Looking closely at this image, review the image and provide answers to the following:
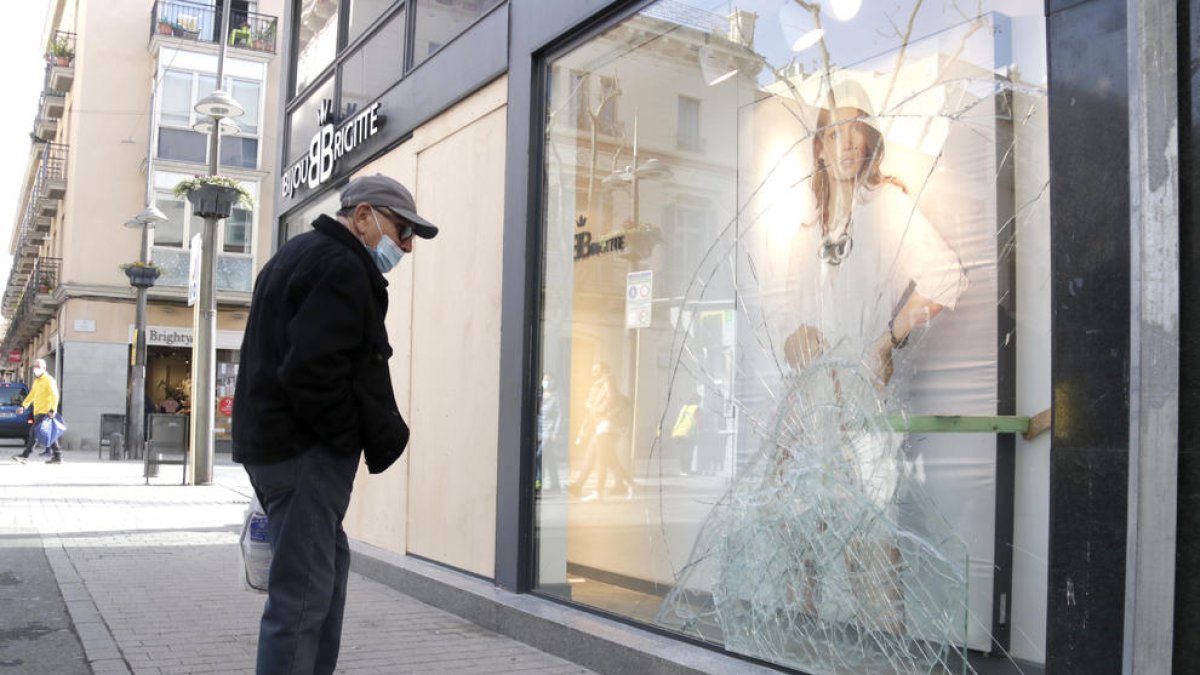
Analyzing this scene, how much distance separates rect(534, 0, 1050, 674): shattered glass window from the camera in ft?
12.5

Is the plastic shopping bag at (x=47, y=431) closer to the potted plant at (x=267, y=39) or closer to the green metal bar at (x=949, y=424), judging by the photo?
the potted plant at (x=267, y=39)

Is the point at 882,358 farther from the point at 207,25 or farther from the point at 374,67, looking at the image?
the point at 207,25

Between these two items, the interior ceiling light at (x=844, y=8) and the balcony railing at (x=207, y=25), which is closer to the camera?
the interior ceiling light at (x=844, y=8)

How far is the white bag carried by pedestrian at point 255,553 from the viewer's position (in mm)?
3566

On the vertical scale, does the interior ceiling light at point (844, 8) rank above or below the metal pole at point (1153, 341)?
above

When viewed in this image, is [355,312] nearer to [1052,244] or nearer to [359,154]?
[1052,244]

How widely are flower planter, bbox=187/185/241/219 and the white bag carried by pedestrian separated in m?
12.6

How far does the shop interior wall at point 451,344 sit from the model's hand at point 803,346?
2093 mm

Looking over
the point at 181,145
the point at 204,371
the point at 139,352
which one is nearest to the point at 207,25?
the point at 181,145

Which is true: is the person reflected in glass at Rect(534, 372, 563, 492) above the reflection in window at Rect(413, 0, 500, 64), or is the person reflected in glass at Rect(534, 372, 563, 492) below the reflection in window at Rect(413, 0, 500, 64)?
below

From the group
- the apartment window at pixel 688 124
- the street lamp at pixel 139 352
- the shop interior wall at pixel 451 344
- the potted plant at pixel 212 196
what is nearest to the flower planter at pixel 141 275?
the street lamp at pixel 139 352

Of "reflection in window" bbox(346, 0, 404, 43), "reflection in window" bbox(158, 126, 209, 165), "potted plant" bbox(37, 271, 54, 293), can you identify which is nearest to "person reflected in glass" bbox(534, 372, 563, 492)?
"reflection in window" bbox(346, 0, 404, 43)

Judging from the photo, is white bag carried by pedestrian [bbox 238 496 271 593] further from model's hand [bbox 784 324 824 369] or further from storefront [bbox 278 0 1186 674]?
model's hand [bbox 784 324 824 369]

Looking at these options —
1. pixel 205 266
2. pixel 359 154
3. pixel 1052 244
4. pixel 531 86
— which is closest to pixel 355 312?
pixel 1052 244
